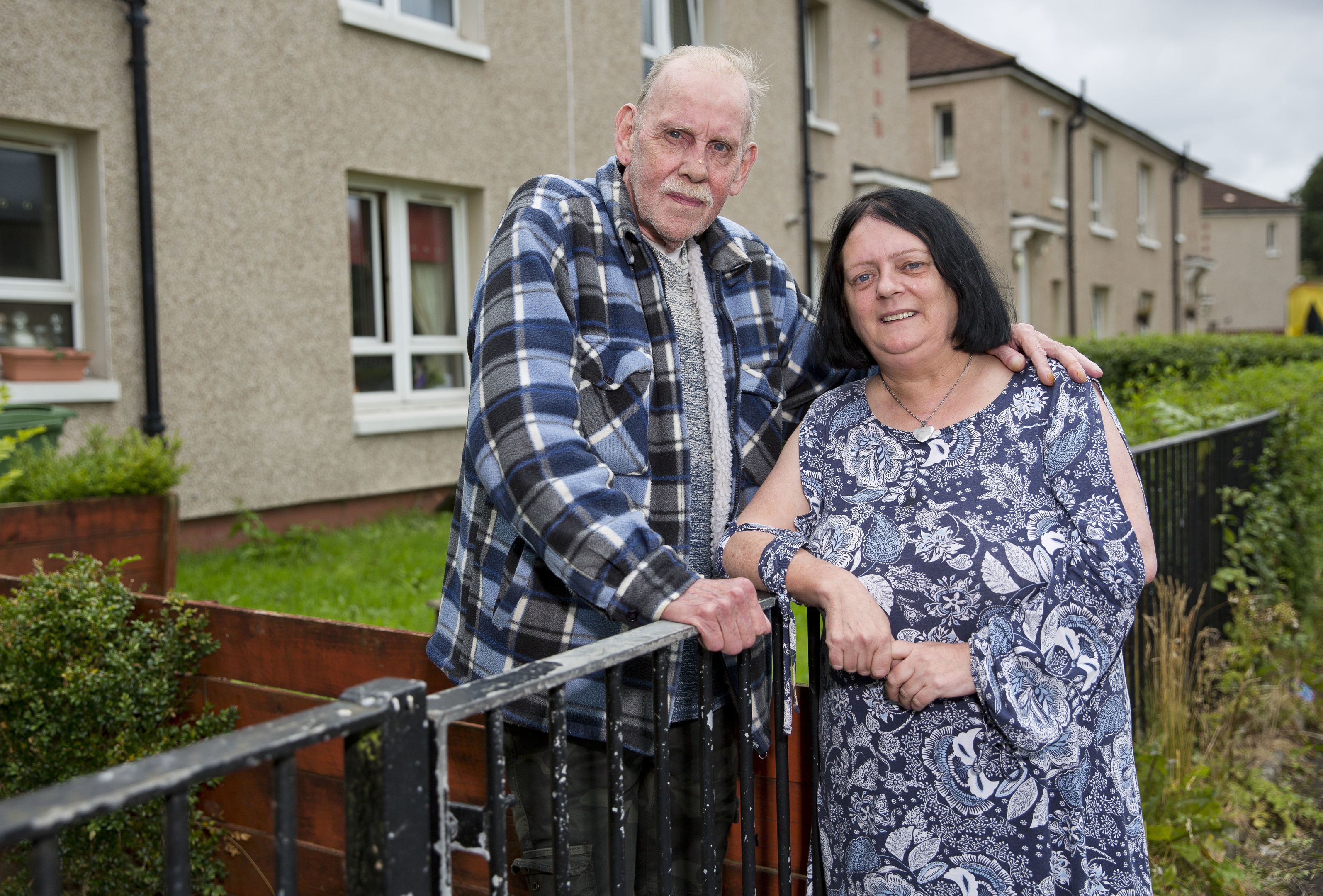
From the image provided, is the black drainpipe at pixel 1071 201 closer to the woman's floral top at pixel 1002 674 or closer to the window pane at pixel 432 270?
the window pane at pixel 432 270

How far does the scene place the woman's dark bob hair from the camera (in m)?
2.11

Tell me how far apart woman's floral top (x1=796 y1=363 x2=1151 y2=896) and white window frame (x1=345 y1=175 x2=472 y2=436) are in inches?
255

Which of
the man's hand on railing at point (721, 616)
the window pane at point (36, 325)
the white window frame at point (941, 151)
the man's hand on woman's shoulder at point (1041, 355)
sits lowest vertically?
the man's hand on railing at point (721, 616)

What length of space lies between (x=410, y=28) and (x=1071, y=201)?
697 inches

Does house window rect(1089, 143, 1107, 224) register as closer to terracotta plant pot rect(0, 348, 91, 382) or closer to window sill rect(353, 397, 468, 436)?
window sill rect(353, 397, 468, 436)

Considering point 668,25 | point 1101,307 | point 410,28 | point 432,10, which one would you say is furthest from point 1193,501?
point 1101,307

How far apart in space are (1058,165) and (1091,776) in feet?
75.0

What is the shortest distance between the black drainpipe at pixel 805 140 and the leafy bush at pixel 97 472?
939 centimetres

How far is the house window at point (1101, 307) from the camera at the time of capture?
78.9ft

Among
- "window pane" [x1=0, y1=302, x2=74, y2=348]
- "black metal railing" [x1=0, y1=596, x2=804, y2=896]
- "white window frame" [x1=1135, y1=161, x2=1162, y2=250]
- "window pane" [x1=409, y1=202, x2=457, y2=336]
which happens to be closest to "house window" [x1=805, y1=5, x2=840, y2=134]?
"window pane" [x1=409, y1=202, x2=457, y2=336]

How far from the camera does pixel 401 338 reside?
8523mm

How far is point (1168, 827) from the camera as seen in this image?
3.15m

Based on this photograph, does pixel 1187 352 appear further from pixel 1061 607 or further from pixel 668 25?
pixel 1061 607

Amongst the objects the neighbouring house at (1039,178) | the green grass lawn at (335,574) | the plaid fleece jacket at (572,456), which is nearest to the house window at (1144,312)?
the neighbouring house at (1039,178)
